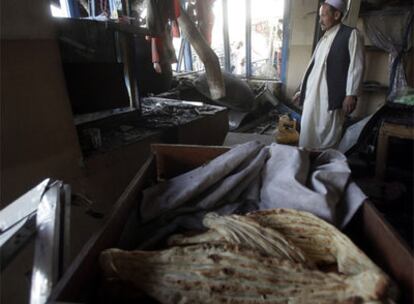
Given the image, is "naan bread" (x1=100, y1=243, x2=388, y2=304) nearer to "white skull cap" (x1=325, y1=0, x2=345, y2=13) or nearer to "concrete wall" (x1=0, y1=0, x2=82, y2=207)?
"concrete wall" (x1=0, y1=0, x2=82, y2=207)

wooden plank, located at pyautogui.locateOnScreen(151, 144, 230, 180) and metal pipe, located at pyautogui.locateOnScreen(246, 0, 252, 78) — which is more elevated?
metal pipe, located at pyautogui.locateOnScreen(246, 0, 252, 78)

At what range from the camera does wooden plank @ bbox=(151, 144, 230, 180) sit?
3.46 feet

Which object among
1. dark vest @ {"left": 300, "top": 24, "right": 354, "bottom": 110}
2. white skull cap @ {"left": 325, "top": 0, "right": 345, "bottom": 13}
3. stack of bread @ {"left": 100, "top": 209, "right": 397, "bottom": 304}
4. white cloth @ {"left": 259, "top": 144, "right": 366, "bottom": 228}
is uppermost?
white skull cap @ {"left": 325, "top": 0, "right": 345, "bottom": 13}

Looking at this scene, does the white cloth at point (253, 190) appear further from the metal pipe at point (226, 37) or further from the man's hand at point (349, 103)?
the metal pipe at point (226, 37)

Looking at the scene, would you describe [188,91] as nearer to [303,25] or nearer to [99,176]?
[303,25]

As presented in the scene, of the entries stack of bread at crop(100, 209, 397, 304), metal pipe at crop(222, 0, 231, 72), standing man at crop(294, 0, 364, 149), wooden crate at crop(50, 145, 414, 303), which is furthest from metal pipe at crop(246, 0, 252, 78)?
stack of bread at crop(100, 209, 397, 304)

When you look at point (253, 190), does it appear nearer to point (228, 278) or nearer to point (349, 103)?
point (228, 278)

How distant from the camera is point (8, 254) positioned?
55 centimetres

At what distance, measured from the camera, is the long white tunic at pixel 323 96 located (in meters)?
2.03

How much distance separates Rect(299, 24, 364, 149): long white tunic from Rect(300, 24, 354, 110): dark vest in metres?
0.03

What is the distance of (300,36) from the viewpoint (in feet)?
13.8

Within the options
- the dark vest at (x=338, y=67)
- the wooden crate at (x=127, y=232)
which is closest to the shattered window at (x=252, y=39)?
the dark vest at (x=338, y=67)

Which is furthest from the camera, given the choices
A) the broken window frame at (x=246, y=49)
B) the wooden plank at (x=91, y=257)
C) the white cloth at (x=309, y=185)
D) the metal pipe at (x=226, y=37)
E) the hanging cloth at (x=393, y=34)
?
the metal pipe at (x=226, y=37)

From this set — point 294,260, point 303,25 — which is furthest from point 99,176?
point 303,25
